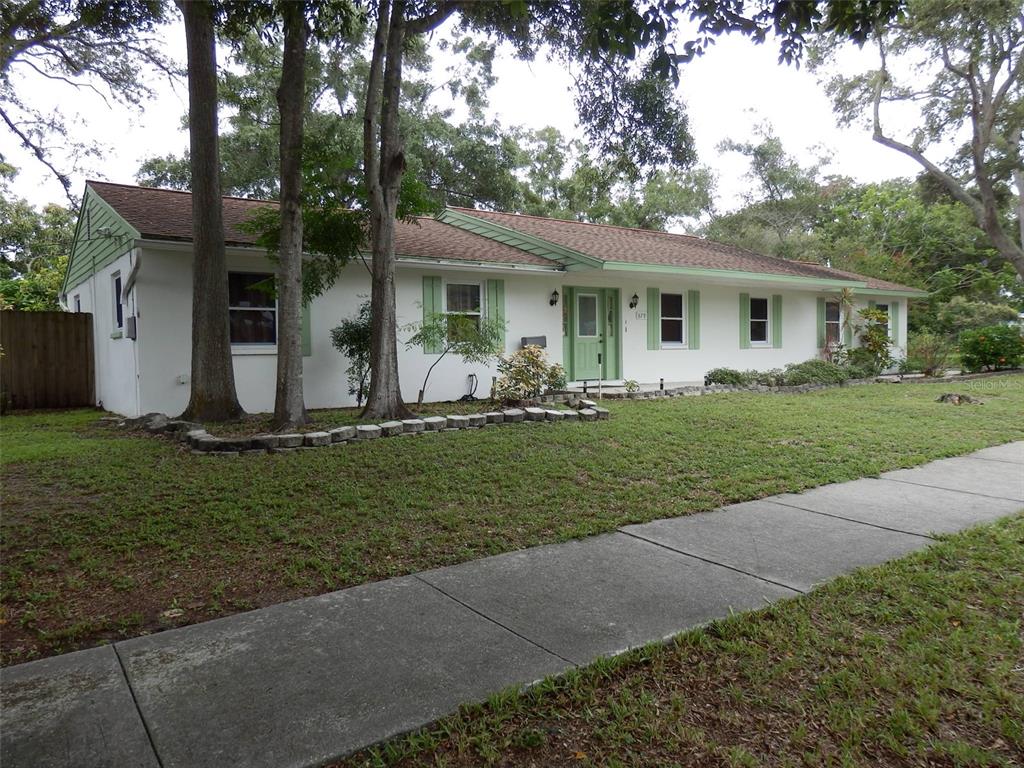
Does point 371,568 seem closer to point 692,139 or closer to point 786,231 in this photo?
point 692,139

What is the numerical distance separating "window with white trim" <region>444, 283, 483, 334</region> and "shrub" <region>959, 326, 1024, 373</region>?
1465 centimetres

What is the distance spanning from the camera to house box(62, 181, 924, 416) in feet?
31.3

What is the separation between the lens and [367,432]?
309 inches

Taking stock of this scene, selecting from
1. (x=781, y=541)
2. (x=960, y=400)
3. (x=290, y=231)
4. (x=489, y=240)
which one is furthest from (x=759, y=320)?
(x=781, y=541)

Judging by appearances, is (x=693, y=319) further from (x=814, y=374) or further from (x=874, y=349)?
(x=874, y=349)

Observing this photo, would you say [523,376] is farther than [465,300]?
No

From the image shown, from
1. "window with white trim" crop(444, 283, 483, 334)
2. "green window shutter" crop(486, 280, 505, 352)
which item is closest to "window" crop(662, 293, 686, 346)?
"green window shutter" crop(486, 280, 505, 352)

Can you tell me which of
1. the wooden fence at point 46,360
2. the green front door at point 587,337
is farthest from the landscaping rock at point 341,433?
the wooden fence at point 46,360

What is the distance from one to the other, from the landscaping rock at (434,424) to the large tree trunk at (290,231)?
1568 mm

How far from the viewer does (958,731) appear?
2.27 metres

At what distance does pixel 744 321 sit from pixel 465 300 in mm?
7566

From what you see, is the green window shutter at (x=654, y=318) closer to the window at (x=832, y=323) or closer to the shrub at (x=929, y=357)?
the window at (x=832, y=323)

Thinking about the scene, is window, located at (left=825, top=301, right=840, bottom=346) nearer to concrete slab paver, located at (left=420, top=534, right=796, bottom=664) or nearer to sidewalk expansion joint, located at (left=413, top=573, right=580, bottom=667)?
concrete slab paver, located at (left=420, top=534, right=796, bottom=664)

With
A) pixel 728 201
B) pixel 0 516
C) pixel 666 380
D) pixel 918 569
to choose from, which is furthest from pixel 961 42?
pixel 0 516
